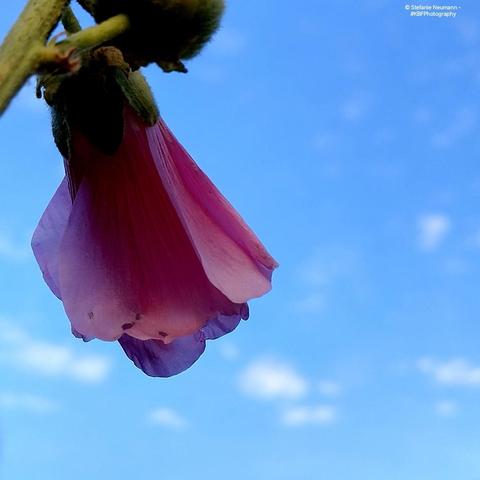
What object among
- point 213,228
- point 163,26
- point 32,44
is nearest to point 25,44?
point 32,44

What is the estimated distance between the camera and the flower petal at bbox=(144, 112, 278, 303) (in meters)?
1.28

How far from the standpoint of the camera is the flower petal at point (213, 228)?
4.19 feet

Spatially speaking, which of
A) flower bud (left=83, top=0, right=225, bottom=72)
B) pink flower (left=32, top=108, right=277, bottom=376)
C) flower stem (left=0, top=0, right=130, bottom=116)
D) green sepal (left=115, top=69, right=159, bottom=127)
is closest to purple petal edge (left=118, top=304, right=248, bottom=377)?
pink flower (left=32, top=108, right=277, bottom=376)

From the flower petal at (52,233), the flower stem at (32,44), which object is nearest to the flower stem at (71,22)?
the flower stem at (32,44)

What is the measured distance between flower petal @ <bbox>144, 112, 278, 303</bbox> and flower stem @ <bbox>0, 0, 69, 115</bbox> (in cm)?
48

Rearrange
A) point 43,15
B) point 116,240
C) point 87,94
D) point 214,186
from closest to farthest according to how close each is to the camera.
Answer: point 43,15, point 87,94, point 116,240, point 214,186

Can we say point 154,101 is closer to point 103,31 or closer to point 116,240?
point 116,240

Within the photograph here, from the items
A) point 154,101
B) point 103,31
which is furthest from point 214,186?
point 103,31

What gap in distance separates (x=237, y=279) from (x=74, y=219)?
0.86 ft

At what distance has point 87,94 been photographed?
120cm

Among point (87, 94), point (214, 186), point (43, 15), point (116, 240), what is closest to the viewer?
point (43, 15)

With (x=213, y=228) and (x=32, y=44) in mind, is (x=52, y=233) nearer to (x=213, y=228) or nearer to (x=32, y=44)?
(x=213, y=228)

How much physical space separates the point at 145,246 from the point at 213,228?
0.38 ft

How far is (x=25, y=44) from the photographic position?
803mm
